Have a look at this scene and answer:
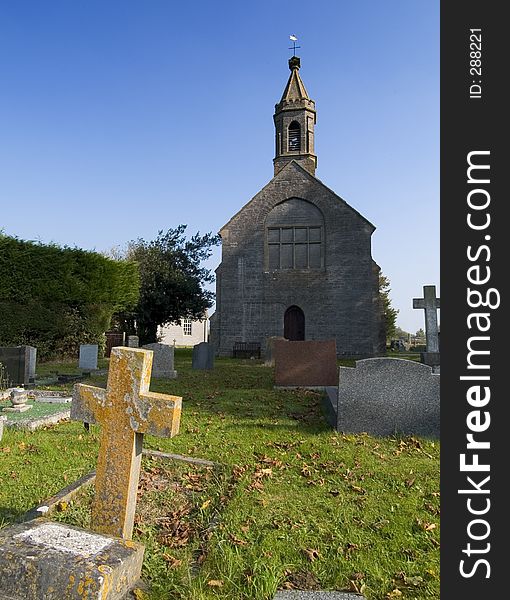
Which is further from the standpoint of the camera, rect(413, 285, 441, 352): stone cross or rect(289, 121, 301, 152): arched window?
rect(289, 121, 301, 152): arched window

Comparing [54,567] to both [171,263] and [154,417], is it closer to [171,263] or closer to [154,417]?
[154,417]

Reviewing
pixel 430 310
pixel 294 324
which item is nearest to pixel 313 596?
pixel 430 310

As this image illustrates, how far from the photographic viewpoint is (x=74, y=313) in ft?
66.9

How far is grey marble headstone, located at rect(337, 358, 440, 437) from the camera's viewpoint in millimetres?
6574

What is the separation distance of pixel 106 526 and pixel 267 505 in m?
1.52

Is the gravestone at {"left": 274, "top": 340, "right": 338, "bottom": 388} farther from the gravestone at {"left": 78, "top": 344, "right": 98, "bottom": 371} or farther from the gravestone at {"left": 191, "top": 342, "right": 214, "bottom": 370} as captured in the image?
the gravestone at {"left": 78, "top": 344, "right": 98, "bottom": 371}

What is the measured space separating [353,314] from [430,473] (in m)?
19.9

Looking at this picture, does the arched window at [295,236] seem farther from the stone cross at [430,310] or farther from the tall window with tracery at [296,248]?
the stone cross at [430,310]

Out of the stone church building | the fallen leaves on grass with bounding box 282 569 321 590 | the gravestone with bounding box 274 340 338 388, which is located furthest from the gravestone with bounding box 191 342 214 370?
the fallen leaves on grass with bounding box 282 569 321 590

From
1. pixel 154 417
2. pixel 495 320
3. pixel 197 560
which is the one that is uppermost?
pixel 495 320

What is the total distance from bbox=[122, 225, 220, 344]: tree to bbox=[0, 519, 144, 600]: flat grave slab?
26.7 metres

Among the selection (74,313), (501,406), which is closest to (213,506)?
(501,406)

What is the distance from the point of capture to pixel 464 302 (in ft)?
10.1

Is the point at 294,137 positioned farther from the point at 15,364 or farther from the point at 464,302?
the point at 464,302
